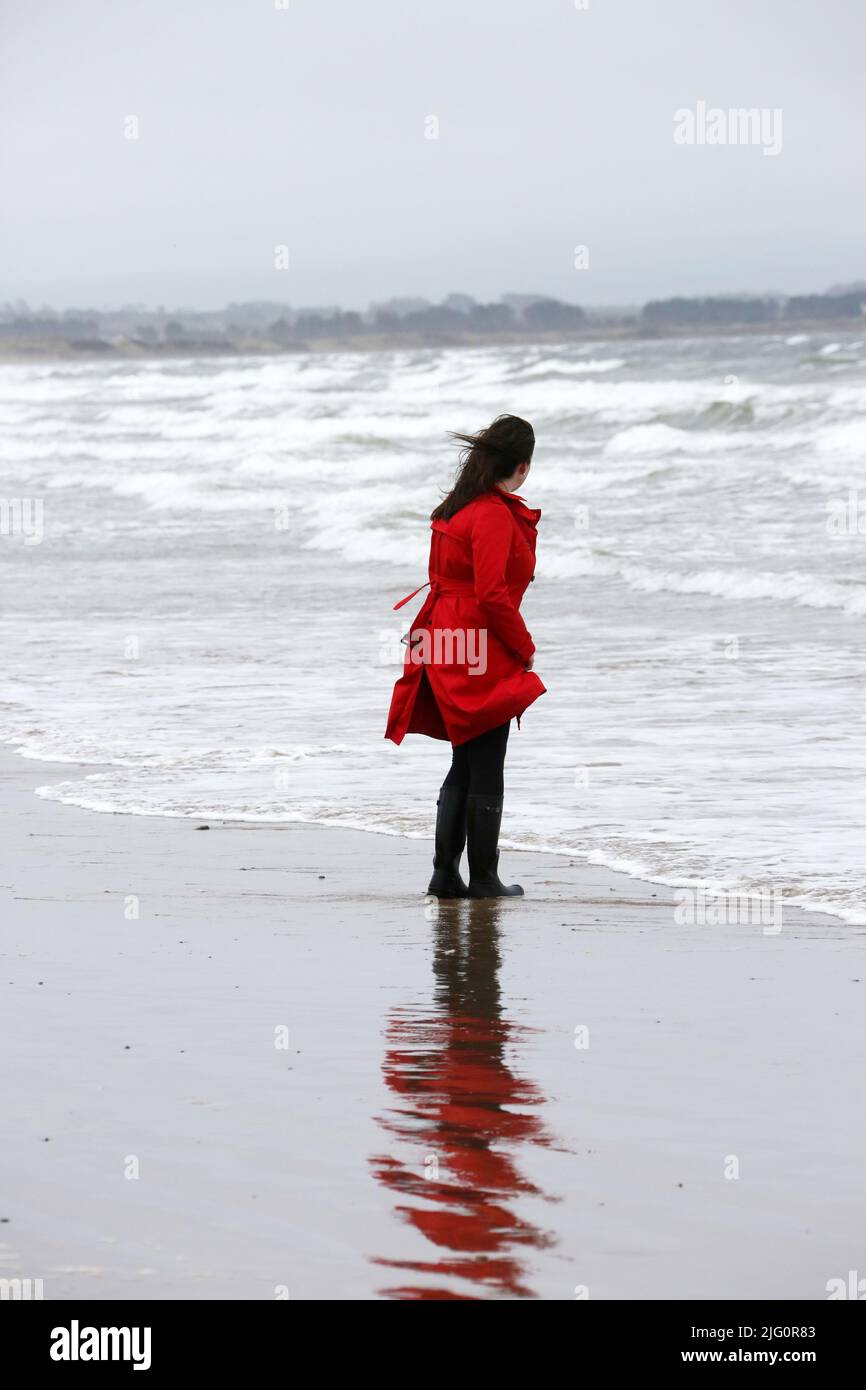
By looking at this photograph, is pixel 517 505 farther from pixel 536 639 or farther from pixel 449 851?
pixel 536 639

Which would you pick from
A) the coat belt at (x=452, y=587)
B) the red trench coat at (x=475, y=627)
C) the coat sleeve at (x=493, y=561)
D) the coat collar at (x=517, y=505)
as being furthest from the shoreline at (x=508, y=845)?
the coat collar at (x=517, y=505)

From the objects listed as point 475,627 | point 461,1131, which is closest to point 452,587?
point 475,627

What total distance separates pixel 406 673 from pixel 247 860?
1.02m

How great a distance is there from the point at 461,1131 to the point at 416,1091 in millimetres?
274

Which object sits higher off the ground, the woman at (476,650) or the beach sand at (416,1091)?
the woman at (476,650)

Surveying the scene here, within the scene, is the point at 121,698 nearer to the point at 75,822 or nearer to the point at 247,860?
the point at 75,822

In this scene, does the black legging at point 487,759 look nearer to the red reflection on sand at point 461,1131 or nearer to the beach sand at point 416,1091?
the beach sand at point 416,1091

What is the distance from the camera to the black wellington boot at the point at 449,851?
6.22 meters

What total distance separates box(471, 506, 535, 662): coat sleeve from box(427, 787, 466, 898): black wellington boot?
68 cm

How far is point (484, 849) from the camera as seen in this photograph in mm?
6188

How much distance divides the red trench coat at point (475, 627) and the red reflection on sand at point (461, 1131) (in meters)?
0.94

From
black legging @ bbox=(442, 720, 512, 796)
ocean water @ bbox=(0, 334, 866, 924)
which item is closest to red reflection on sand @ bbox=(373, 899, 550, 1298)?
black legging @ bbox=(442, 720, 512, 796)

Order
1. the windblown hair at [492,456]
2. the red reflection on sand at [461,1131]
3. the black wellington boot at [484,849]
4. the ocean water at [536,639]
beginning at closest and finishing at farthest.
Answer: the red reflection on sand at [461,1131] → the windblown hair at [492,456] → the black wellington boot at [484,849] → the ocean water at [536,639]

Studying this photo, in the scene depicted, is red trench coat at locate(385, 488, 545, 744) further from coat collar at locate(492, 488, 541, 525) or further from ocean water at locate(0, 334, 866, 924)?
ocean water at locate(0, 334, 866, 924)
